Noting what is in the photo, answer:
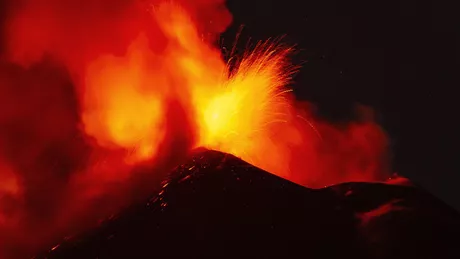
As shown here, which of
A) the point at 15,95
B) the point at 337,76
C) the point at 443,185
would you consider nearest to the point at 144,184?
the point at 15,95

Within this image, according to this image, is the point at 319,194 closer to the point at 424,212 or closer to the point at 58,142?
the point at 424,212

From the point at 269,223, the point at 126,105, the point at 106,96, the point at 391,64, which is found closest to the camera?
the point at 269,223

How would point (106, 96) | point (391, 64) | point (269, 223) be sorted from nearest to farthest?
point (269, 223) < point (106, 96) < point (391, 64)

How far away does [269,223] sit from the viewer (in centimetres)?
1291

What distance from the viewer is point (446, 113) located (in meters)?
59.9

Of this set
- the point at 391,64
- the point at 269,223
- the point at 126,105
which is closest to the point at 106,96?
the point at 126,105

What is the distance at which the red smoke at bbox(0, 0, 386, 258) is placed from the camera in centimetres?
2114

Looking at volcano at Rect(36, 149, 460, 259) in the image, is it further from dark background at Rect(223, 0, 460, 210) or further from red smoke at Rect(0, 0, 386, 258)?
dark background at Rect(223, 0, 460, 210)

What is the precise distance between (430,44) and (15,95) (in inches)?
1933

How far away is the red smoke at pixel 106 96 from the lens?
21.1 m

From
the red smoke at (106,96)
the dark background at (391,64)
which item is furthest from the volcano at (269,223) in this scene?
the dark background at (391,64)

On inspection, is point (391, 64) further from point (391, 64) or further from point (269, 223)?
point (269, 223)

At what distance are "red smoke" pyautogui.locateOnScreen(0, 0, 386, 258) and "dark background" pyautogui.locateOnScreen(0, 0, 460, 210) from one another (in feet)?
68.9

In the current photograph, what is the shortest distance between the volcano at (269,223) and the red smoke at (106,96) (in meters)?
5.61
